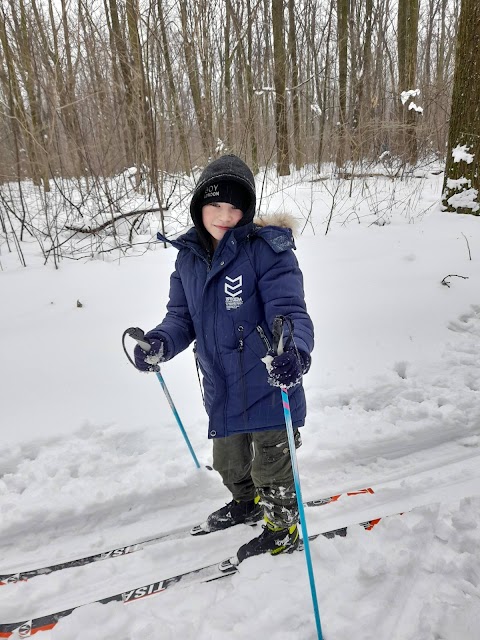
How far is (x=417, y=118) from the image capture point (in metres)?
9.12

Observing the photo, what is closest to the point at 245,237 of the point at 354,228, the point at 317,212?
the point at 354,228

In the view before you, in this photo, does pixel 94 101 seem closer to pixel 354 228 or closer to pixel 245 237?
pixel 354 228

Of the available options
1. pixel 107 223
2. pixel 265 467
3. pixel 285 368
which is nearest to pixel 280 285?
pixel 285 368

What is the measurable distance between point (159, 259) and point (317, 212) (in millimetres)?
2845

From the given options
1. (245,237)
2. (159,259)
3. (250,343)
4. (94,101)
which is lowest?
(159,259)

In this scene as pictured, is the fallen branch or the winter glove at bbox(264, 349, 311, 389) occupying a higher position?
the winter glove at bbox(264, 349, 311, 389)

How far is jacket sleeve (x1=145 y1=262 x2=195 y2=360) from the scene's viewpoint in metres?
1.90

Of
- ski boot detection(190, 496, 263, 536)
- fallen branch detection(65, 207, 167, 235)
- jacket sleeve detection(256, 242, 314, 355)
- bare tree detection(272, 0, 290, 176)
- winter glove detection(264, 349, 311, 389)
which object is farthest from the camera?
bare tree detection(272, 0, 290, 176)

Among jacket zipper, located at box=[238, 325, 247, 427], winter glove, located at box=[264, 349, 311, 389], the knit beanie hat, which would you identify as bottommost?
jacket zipper, located at box=[238, 325, 247, 427]

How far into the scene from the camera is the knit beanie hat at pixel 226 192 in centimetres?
173

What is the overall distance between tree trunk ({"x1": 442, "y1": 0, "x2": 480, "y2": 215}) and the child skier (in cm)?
431

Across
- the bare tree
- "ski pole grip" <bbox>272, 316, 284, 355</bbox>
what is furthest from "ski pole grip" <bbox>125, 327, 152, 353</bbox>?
the bare tree

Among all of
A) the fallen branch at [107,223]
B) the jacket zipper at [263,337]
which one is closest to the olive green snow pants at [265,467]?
the jacket zipper at [263,337]

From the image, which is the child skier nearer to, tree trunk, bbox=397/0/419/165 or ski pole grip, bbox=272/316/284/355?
ski pole grip, bbox=272/316/284/355
